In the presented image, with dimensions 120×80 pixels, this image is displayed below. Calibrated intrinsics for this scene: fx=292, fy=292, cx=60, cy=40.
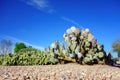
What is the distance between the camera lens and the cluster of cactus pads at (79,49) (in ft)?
37.6

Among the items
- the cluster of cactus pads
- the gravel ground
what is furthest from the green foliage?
the gravel ground

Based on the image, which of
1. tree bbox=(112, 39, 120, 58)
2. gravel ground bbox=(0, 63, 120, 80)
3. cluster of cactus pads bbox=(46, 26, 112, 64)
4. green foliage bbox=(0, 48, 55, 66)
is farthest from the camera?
tree bbox=(112, 39, 120, 58)

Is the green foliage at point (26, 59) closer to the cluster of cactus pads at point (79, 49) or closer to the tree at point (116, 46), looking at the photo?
the cluster of cactus pads at point (79, 49)

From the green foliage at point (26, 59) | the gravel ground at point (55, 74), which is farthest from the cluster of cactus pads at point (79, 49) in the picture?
the gravel ground at point (55, 74)

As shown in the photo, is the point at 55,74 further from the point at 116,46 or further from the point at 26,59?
the point at 116,46

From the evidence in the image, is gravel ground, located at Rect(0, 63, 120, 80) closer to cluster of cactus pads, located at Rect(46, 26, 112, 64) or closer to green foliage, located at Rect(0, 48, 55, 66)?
cluster of cactus pads, located at Rect(46, 26, 112, 64)

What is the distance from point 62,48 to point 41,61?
117 centimetres

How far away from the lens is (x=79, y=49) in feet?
37.7

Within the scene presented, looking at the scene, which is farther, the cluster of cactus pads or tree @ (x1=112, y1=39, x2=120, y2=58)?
tree @ (x1=112, y1=39, x2=120, y2=58)

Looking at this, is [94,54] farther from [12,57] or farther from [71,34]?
[12,57]

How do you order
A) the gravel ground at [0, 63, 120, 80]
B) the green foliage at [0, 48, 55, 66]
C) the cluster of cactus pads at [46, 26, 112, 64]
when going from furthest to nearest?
the green foliage at [0, 48, 55, 66], the cluster of cactus pads at [46, 26, 112, 64], the gravel ground at [0, 63, 120, 80]

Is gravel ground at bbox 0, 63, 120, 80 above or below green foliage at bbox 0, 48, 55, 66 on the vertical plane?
below

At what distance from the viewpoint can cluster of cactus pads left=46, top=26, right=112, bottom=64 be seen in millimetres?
11452

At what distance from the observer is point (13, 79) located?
520 centimetres
